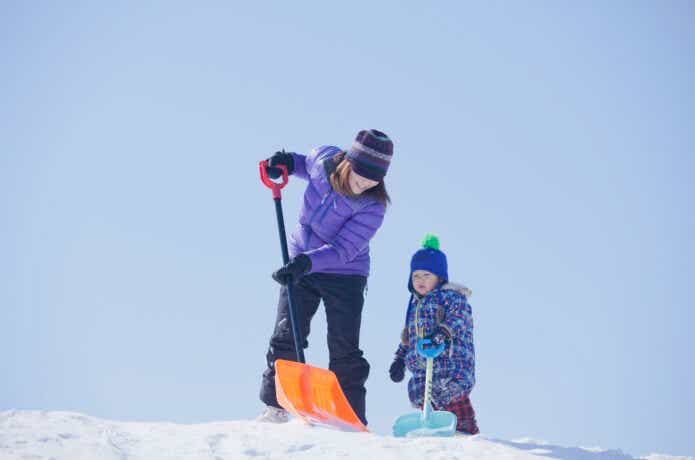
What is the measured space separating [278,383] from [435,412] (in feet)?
3.26

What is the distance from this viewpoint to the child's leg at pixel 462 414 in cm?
460

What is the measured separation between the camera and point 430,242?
201 inches

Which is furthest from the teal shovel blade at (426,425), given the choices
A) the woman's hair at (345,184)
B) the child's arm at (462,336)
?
the woman's hair at (345,184)

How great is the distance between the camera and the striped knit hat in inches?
181

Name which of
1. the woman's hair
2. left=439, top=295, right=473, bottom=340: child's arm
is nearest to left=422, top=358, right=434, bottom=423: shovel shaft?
left=439, top=295, right=473, bottom=340: child's arm

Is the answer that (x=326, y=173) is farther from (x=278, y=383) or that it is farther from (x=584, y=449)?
(x=584, y=449)

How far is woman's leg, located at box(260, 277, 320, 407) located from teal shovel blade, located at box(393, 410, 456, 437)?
80 cm

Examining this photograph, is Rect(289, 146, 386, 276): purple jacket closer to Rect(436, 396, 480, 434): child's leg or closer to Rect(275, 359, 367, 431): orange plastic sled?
Rect(275, 359, 367, 431): orange plastic sled

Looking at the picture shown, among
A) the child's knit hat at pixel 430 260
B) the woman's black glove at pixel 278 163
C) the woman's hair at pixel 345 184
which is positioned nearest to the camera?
the woman's hair at pixel 345 184

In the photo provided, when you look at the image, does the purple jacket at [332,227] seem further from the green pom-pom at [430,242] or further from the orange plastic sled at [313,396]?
the orange plastic sled at [313,396]

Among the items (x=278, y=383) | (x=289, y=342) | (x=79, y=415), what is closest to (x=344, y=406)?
(x=278, y=383)

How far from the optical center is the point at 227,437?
3.05 m

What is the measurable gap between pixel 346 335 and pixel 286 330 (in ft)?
1.31

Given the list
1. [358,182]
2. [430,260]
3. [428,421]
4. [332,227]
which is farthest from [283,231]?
[428,421]
